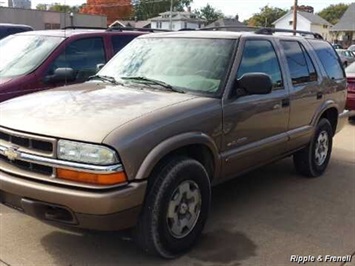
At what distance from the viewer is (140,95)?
13.5ft

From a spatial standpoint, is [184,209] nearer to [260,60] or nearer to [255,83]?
[255,83]

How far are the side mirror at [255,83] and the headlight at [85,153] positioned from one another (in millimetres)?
1542

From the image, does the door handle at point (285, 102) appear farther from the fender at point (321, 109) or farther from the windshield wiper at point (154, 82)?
the windshield wiper at point (154, 82)

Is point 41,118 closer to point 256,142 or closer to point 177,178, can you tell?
point 177,178

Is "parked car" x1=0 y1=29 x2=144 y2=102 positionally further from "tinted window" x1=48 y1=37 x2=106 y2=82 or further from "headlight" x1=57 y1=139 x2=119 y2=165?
"headlight" x1=57 y1=139 x2=119 y2=165

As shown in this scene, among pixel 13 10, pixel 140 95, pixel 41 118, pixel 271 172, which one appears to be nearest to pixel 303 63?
pixel 271 172

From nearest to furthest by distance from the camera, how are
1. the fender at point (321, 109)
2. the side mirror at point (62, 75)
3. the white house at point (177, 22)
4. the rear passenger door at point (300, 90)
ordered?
the rear passenger door at point (300, 90) → the fender at point (321, 109) → the side mirror at point (62, 75) → the white house at point (177, 22)

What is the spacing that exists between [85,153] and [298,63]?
322 cm

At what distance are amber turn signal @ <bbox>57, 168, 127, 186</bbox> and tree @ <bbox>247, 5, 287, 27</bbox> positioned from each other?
86.8 m

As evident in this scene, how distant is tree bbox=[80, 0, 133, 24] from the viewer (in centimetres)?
7619

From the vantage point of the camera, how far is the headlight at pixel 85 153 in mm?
3285

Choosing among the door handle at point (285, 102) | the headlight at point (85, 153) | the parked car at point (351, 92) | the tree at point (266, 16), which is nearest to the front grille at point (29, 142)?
the headlight at point (85, 153)

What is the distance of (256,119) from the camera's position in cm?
469

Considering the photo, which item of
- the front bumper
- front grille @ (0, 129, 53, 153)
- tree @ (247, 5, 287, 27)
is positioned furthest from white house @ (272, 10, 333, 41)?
the front bumper
